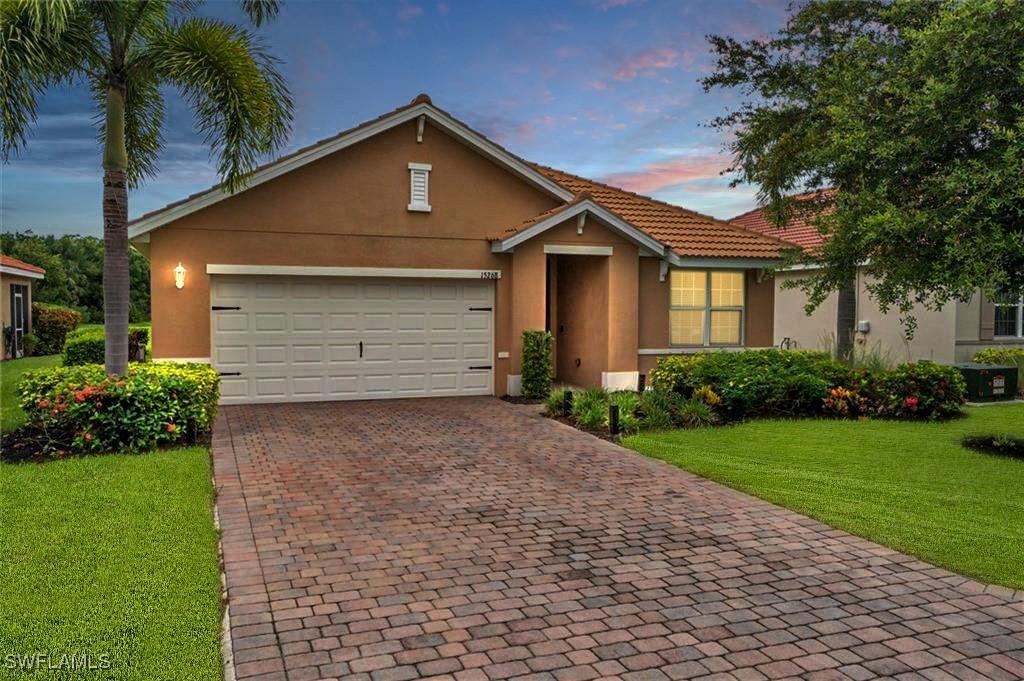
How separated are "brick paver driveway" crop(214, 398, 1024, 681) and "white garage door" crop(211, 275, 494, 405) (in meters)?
5.99

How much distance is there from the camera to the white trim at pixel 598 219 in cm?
1523

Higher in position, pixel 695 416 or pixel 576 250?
pixel 576 250

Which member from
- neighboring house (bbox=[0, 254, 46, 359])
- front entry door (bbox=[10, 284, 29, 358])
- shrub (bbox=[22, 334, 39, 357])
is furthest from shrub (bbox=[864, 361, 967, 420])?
shrub (bbox=[22, 334, 39, 357])

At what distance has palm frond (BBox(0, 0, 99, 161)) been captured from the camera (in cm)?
902

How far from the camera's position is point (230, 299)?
1438 cm

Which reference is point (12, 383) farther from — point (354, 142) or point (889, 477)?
point (889, 477)

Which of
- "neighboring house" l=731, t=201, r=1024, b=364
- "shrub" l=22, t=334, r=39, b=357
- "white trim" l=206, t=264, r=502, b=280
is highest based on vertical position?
"white trim" l=206, t=264, r=502, b=280

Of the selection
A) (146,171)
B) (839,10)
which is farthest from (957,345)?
(146,171)

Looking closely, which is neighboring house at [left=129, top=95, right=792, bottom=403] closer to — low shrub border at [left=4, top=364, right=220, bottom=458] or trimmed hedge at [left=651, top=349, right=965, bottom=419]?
trimmed hedge at [left=651, top=349, right=965, bottom=419]

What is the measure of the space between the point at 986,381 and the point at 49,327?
29263mm

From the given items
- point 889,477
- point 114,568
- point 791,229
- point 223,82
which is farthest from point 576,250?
point 791,229

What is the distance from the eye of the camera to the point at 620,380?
634 inches

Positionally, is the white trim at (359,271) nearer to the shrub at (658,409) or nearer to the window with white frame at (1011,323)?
the shrub at (658,409)

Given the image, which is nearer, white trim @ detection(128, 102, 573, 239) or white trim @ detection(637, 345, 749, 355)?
white trim @ detection(128, 102, 573, 239)
